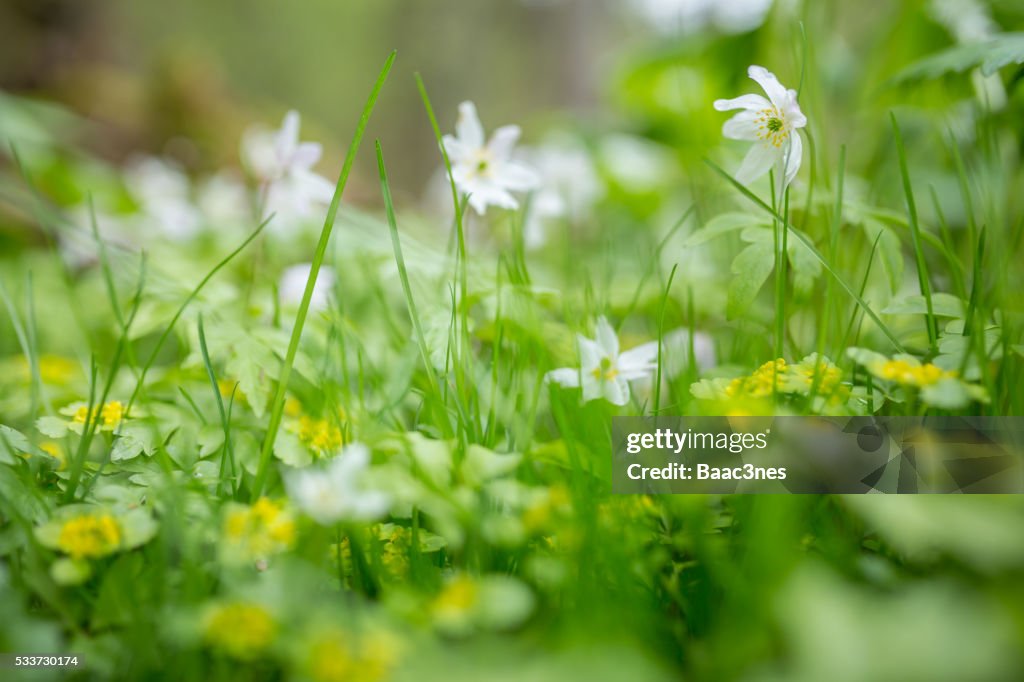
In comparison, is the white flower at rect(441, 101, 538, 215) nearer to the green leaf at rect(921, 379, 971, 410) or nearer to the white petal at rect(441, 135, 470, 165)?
the white petal at rect(441, 135, 470, 165)

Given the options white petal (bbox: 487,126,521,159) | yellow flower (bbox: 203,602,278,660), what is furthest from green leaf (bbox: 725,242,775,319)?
yellow flower (bbox: 203,602,278,660)

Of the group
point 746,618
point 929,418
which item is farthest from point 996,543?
point 929,418

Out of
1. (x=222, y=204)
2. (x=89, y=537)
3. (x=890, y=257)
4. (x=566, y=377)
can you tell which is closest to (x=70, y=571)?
(x=89, y=537)

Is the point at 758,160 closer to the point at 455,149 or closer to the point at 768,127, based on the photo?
the point at 768,127

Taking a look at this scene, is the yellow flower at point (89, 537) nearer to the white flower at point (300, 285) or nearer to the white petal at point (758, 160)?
the white flower at point (300, 285)

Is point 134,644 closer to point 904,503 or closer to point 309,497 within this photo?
point 309,497

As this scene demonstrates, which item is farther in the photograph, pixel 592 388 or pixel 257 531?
pixel 592 388
